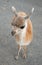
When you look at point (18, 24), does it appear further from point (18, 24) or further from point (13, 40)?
point (13, 40)

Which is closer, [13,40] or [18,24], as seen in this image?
[18,24]

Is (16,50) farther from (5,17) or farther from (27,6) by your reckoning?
(27,6)

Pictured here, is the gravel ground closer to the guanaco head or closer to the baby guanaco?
the baby guanaco

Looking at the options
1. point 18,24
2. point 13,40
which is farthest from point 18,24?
point 13,40

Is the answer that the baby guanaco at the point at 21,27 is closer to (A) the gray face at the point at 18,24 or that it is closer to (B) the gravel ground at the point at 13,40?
(A) the gray face at the point at 18,24

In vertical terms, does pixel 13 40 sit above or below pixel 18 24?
below

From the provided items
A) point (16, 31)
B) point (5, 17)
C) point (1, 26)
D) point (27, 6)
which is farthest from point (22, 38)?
point (27, 6)

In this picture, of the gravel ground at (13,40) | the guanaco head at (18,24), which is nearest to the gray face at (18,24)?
the guanaco head at (18,24)

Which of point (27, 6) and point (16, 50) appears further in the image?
point (27, 6)

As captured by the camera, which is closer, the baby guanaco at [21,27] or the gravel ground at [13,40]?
the baby guanaco at [21,27]

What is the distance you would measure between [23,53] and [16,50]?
152 millimetres

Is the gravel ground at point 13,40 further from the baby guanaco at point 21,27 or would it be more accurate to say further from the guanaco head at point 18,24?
the guanaco head at point 18,24

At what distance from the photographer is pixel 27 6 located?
486 cm

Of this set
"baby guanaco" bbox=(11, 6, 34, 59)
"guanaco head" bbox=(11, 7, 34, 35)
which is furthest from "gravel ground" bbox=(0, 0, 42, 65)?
"guanaco head" bbox=(11, 7, 34, 35)
